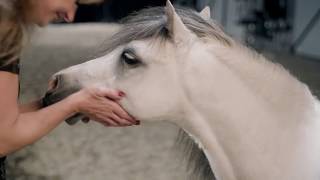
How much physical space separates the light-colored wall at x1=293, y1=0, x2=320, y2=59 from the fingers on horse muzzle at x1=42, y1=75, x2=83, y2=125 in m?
3.88

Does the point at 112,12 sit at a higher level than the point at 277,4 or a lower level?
lower

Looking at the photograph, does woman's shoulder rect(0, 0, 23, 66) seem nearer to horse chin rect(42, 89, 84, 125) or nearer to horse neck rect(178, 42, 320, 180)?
horse chin rect(42, 89, 84, 125)

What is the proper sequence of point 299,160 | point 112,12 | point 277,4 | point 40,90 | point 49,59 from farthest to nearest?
point 112,12
point 277,4
point 49,59
point 40,90
point 299,160

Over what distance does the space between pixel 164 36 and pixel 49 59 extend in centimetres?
215

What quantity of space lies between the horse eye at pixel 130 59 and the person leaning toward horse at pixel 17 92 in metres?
0.06

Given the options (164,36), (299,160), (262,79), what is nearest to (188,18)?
(164,36)

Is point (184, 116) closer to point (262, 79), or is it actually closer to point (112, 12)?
point (262, 79)

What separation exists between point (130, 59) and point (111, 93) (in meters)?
0.07

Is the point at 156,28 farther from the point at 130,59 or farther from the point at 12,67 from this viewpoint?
the point at 12,67

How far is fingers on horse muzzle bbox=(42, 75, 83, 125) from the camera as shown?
3.23 feet

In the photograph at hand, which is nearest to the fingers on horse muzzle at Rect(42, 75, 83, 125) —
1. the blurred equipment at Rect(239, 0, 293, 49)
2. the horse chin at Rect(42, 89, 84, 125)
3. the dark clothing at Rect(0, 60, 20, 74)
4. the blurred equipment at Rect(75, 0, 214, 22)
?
the horse chin at Rect(42, 89, 84, 125)

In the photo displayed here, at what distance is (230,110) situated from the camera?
36.9 inches

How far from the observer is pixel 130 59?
0.95m

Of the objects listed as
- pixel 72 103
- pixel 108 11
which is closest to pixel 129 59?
pixel 72 103
